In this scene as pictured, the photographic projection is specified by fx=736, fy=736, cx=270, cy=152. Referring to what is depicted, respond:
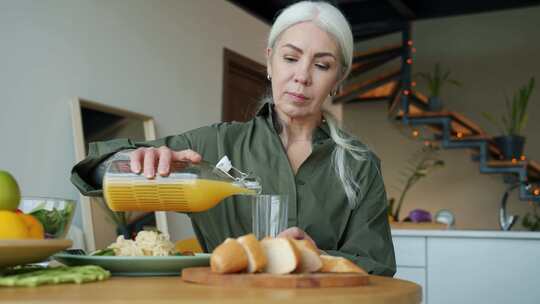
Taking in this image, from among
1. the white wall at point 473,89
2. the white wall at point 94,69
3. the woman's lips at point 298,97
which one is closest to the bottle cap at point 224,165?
the woman's lips at point 298,97

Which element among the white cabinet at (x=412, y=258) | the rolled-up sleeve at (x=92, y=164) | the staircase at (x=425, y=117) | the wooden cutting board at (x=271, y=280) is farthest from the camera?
the staircase at (x=425, y=117)

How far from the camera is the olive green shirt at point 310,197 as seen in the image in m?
1.71

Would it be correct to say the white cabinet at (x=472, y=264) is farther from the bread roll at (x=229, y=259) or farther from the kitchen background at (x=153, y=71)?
the bread roll at (x=229, y=259)

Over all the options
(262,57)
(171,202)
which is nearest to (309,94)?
(171,202)

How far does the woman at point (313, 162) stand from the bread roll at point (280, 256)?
2.06 feet

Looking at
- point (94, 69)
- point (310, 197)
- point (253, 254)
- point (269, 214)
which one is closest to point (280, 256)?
point (253, 254)

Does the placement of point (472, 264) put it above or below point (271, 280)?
below

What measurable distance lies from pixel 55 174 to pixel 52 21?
2.42 ft

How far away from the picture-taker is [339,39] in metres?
1.74

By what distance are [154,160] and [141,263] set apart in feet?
0.56

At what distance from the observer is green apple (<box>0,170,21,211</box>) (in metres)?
1.03

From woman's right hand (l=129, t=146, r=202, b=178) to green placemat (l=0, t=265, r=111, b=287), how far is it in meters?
0.18

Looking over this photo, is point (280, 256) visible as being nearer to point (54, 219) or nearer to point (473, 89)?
point (54, 219)

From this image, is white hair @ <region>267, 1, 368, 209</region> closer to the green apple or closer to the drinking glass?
the drinking glass
